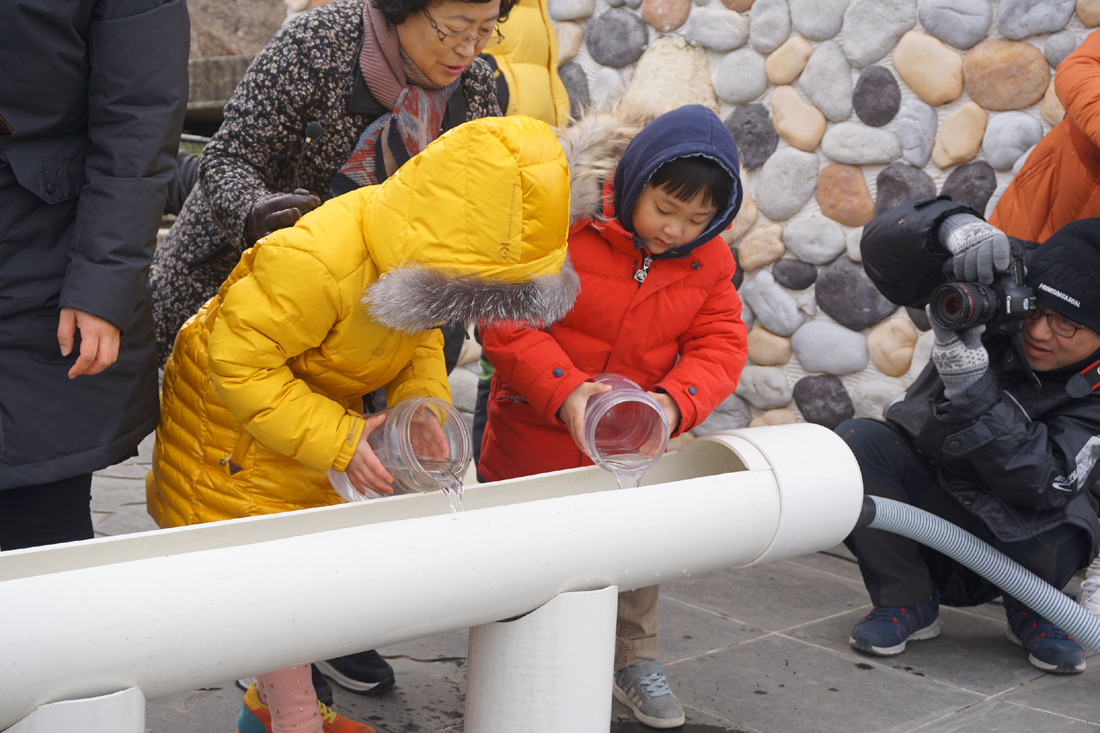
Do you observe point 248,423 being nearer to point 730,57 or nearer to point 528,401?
point 528,401

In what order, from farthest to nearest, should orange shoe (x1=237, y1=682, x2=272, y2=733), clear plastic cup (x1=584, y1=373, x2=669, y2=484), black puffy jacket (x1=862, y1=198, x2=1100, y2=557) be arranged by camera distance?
1. black puffy jacket (x1=862, y1=198, x2=1100, y2=557)
2. orange shoe (x1=237, y1=682, x2=272, y2=733)
3. clear plastic cup (x1=584, y1=373, x2=669, y2=484)

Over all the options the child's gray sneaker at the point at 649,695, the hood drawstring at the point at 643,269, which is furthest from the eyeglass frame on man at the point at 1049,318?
the child's gray sneaker at the point at 649,695

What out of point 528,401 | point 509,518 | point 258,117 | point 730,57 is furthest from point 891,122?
point 509,518

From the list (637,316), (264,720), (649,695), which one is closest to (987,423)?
(637,316)

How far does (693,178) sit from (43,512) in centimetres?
133

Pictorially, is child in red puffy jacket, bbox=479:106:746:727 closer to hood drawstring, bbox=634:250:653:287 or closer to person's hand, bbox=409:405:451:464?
hood drawstring, bbox=634:250:653:287

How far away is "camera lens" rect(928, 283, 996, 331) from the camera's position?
2174mm

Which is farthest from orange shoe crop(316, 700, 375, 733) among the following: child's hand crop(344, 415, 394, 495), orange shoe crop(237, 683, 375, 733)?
child's hand crop(344, 415, 394, 495)

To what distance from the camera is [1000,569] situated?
232cm

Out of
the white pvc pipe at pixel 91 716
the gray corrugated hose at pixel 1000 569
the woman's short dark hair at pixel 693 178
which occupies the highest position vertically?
the woman's short dark hair at pixel 693 178

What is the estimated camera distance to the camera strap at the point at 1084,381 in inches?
96.0

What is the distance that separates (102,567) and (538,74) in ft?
8.82

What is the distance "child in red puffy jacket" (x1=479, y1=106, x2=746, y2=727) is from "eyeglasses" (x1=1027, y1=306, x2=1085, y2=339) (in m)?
0.74

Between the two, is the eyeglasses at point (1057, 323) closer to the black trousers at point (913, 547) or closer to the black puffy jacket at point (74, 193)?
the black trousers at point (913, 547)
